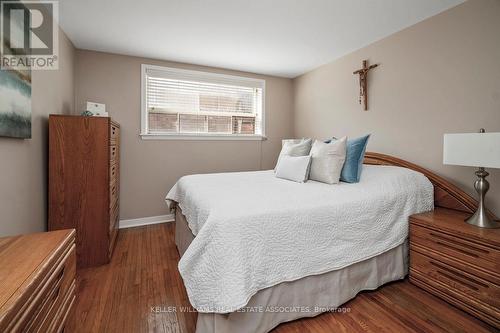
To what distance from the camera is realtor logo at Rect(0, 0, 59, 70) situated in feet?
2.71

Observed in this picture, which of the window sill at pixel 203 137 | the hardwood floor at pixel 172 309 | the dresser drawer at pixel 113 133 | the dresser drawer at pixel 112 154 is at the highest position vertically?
the window sill at pixel 203 137

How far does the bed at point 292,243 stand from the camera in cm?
123

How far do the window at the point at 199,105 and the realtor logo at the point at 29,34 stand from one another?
118 centimetres

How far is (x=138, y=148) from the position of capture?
129 inches

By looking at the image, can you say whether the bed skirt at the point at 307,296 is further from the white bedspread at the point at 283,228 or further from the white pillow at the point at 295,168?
the white pillow at the point at 295,168

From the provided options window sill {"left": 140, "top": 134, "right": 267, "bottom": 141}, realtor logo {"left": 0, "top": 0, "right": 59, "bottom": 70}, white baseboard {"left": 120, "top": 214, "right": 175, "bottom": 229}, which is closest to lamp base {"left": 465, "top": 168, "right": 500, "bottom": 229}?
realtor logo {"left": 0, "top": 0, "right": 59, "bottom": 70}

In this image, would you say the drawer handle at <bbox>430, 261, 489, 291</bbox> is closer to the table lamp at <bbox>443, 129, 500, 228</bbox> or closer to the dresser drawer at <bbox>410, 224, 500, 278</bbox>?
the dresser drawer at <bbox>410, 224, 500, 278</bbox>

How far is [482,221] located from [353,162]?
0.96m

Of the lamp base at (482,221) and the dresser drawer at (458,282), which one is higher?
the lamp base at (482,221)

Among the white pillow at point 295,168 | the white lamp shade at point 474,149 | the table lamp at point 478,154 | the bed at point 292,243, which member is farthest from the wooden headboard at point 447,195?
the white pillow at point 295,168

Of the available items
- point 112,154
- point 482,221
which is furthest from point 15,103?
point 482,221

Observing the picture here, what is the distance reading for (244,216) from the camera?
1.30m

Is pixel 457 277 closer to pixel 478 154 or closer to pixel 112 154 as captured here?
pixel 478 154

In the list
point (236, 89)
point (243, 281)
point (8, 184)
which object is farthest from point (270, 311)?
point (236, 89)
